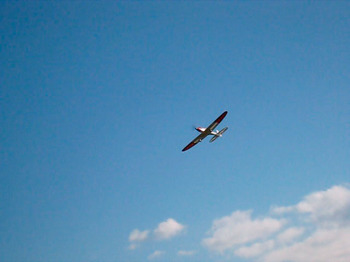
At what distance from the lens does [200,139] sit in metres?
65.2

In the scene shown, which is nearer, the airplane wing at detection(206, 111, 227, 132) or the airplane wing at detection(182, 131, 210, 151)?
the airplane wing at detection(206, 111, 227, 132)

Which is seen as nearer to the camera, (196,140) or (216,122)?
(216,122)

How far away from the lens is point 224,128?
6606 cm

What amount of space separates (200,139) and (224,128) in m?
6.14

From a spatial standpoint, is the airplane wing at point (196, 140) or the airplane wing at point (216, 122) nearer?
the airplane wing at point (216, 122)
